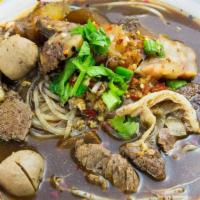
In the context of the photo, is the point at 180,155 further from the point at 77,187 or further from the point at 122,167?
the point at 77,187

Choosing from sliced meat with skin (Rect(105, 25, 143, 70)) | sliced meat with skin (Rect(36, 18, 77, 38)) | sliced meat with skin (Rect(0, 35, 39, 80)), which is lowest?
sliced meat with skin (Rect(0, 35, 39, 80))

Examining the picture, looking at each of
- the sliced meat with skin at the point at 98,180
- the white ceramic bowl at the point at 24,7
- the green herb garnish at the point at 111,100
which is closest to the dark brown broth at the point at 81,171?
the sliced meat with skin at the point at 98,180

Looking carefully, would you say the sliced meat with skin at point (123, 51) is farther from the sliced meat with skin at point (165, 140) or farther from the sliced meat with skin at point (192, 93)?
the sliced meat with skin at point (165, 140)

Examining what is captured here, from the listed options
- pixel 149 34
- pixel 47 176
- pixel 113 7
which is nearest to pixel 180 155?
pixel 47 176

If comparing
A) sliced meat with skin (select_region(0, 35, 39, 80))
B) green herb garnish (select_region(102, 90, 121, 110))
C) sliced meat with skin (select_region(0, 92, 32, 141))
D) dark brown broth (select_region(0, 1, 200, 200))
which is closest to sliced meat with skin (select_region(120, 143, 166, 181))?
dark brown broth (select_region(0, 1, 200, 200))

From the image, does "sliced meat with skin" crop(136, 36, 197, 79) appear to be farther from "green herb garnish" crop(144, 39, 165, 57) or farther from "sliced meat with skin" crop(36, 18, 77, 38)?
"sliced meat with skin" crop(36, 18, 77, 38)

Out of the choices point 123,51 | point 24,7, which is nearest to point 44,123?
point 123,51
